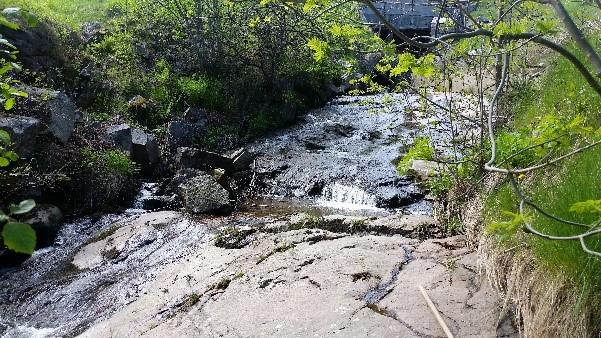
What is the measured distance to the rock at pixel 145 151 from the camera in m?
9.41

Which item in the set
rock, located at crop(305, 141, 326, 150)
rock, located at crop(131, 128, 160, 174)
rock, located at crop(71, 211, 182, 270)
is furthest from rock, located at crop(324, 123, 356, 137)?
rock, located at crop(71, 211, 182, 270)

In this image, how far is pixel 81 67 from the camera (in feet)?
37.8

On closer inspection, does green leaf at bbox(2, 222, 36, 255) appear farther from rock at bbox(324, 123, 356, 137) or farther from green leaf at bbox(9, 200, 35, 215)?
rock at bbox(324, 123, 356, 137)

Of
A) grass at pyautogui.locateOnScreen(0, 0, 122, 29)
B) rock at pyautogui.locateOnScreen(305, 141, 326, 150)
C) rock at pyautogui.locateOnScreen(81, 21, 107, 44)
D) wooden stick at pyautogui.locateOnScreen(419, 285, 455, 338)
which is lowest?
wooden stick at pyautogui.locateOnScreen(419, 285, 455, 338)

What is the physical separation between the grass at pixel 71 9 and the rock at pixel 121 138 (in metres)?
4.39

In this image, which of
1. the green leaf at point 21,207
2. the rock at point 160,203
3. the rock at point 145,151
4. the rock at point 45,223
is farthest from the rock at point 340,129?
the green leaf at point 21,207

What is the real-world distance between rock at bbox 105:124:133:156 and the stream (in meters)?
0.84

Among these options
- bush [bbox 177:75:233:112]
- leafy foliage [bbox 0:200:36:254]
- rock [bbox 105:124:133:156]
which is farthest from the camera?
bush [bbox 177:75:233:112]

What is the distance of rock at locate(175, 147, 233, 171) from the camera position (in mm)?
9406

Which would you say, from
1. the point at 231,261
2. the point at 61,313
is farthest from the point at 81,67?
the point at 231,261

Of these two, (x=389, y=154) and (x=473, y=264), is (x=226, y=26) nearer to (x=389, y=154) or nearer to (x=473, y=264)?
(x=389, y=154)

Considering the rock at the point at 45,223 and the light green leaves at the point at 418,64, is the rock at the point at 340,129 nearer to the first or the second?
the rock at the point at 45,223

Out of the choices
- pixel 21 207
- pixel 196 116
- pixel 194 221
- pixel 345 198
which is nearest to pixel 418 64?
pixel 21 207

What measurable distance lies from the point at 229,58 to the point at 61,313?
8.21 metres
